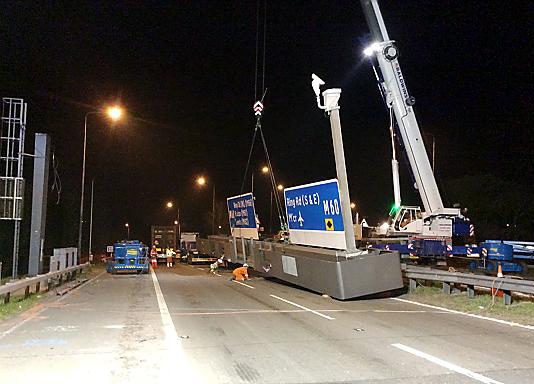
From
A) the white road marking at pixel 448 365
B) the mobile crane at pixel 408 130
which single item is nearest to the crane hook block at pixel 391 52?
the mobile crane at pixel 408 130

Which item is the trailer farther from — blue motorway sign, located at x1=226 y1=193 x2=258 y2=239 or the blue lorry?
blue motorway sign, located at x1=226 y1=193 x2=258 y2=239

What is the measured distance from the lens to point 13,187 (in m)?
17.3

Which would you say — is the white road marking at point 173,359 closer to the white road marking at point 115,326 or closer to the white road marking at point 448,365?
the white road marking at point 115,326

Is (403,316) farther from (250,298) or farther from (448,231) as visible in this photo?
(448,231)

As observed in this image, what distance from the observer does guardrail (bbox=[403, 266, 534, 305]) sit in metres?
13.6

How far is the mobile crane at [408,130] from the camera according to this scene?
25000 mm

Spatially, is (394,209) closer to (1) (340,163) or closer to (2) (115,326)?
(1) (340,163)

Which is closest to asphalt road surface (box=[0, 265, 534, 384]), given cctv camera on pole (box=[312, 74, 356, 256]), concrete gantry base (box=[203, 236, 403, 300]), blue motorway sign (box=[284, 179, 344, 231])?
concrete gantry base (box=[203, 236, 403, 300])

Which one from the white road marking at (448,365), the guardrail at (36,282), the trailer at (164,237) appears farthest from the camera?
the trailer at (164,237)

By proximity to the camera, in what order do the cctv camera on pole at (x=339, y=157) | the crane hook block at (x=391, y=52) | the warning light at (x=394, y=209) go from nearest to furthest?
the cctv camera on pole at (x=339, y=157)
the crane hook block at (x=391, y=52)
the warning light at (x=394, y=209)

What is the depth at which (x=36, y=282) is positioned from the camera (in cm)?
1706

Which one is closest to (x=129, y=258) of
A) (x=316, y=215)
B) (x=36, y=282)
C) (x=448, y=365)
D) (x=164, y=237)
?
(x=36, y=282)

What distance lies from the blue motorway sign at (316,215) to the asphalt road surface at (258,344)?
2.51 meters

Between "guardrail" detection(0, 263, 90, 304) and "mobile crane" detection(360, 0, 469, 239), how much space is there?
1597 cm
